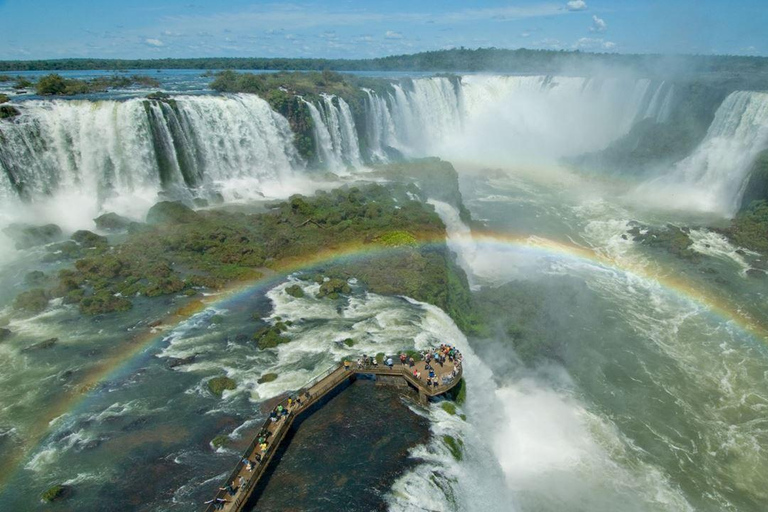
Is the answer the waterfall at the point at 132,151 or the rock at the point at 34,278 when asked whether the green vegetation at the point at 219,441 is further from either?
the waterfall at the point at 132,151

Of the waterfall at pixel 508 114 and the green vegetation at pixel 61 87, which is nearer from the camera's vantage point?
the green vegetation at pixel 61 87

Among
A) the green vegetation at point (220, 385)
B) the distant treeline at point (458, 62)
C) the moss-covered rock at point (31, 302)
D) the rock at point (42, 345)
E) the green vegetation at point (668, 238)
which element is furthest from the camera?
the distant treeline at point (458, 62)

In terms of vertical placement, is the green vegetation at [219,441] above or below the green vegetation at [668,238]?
above

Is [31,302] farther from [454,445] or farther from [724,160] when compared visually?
[724,160]

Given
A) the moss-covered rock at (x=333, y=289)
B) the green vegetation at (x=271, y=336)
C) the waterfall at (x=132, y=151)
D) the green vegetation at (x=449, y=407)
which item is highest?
the waterfall at (x=132, y=151)

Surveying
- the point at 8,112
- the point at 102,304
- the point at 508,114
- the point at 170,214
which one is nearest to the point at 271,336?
the point at 102,304

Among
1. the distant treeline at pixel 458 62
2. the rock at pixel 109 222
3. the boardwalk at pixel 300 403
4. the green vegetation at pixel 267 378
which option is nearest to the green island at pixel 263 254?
the rock at pixel 109 222
